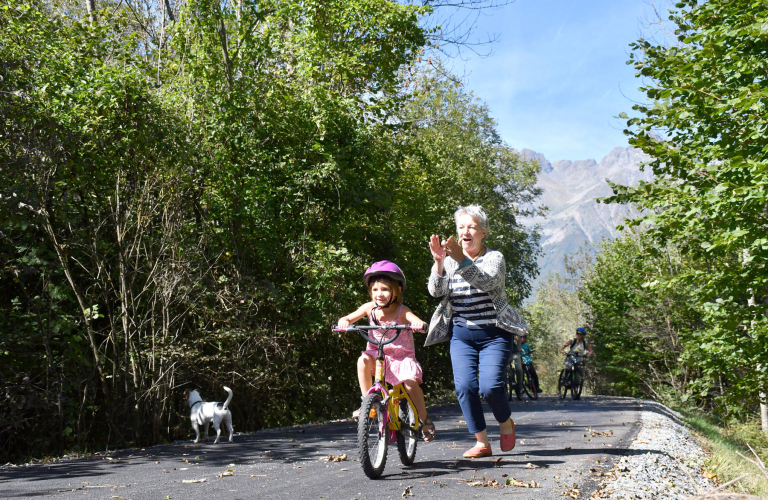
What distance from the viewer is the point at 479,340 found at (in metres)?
5.86

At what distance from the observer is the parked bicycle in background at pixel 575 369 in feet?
66.1

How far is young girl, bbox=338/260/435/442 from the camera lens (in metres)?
5.94

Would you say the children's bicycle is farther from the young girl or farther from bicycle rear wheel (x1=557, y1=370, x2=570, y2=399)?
bicycle rear wheel (x1=557, y1=370, x2=570, y2=399)

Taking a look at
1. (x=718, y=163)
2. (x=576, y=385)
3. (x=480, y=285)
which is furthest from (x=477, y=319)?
(x=576, y=385)

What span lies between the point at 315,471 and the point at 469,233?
2.55 metres

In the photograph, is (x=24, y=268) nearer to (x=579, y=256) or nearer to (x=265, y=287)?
(x=265, y=287)

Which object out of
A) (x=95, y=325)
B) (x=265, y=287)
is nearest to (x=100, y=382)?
(x=95, y=325)

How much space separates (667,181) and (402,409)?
8.71 meters

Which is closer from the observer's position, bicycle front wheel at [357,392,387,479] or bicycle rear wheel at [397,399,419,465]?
bicycle front wheel at [357,392,387,479]

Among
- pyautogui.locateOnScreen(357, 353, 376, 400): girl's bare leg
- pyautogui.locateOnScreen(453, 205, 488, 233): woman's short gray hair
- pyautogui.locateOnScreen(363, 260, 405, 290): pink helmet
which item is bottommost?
pyautogui.locateOnScreen(357, 353, 376, 400): girl's bare leg

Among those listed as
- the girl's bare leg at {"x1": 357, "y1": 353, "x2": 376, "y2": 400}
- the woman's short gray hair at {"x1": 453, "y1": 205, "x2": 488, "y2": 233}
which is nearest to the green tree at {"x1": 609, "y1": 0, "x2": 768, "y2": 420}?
the woman's short gray hair at {"x1": 453, "y1": 205, "x2": 488, "y2": 233}

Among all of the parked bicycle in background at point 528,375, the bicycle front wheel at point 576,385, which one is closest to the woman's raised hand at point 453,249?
the parked bicycle in background at point 528,375

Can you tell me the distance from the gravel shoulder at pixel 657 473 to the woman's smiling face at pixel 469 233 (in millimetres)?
2140

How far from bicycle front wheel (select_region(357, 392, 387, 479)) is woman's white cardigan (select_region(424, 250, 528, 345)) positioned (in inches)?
33.8
